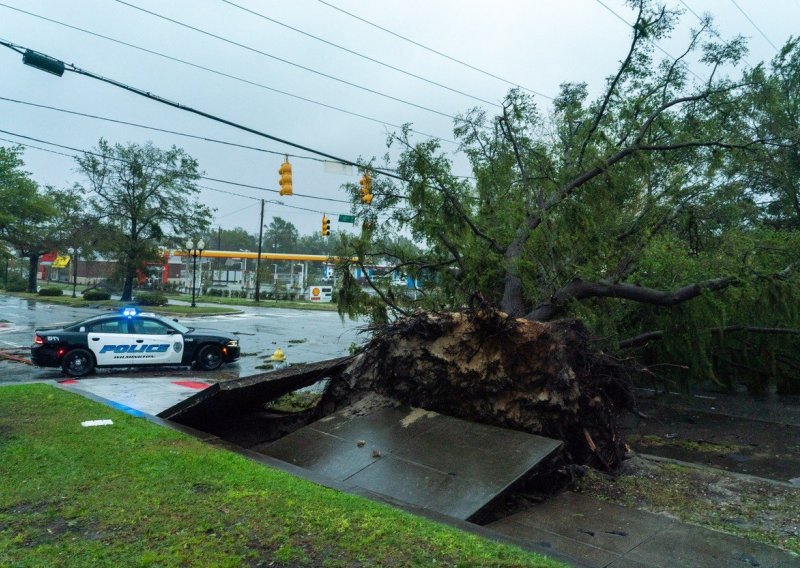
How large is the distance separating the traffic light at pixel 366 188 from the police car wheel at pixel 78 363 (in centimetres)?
730

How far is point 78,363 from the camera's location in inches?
570

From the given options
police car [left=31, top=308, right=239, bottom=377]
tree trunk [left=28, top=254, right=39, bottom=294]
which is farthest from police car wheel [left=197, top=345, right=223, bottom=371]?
tree trunk [left=28, top=254, right=39, bottom=294]

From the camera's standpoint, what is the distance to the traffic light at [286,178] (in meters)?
Answer: 16.5

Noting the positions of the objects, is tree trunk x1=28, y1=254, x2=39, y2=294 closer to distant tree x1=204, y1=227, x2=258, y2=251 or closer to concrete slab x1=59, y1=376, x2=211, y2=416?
concrete slab x1=59, y1=376, x2=211, y2=416

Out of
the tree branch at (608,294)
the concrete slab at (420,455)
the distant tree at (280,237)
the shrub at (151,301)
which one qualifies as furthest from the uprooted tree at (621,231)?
the distant tree at (280,237)

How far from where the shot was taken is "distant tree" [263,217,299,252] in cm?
12375

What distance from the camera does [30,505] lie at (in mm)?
4832

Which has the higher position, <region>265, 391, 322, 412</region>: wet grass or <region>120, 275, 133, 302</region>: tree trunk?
<region>120, 275, 133, 302</region>: tree trunk

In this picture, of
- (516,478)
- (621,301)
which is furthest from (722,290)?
(516,478)

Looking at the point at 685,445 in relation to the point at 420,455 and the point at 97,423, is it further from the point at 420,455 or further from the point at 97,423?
the point at 97,423

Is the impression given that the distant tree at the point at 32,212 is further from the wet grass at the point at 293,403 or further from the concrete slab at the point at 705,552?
the concrete slab at the point at 705,552

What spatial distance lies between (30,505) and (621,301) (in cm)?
885

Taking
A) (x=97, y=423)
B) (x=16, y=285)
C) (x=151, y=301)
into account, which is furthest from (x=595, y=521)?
(x=16, y=285)

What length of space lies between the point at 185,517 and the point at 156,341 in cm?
1158
